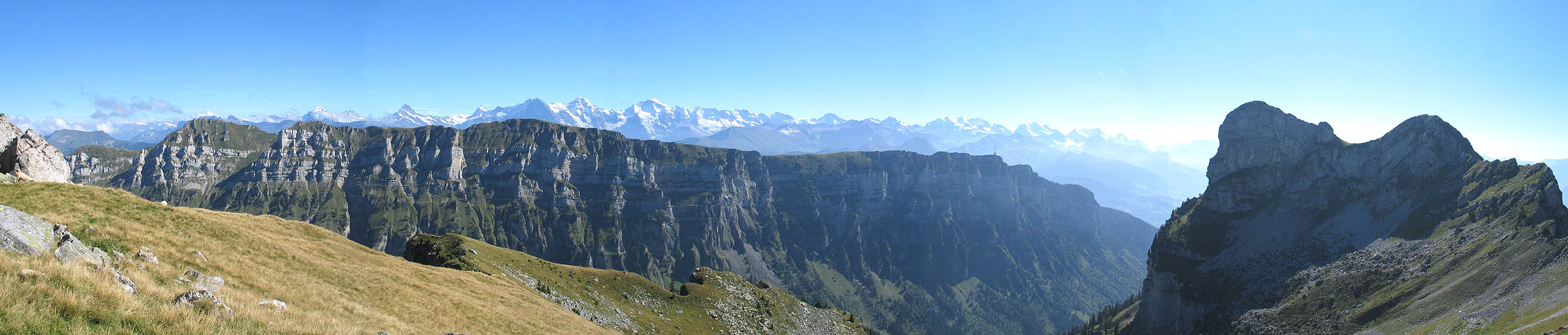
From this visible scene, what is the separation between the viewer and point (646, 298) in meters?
91.3

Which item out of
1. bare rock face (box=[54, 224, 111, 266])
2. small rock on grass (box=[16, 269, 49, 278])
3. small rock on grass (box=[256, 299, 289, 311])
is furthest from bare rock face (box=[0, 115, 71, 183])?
small rock on grass (box=[16, 269, 49, 278])

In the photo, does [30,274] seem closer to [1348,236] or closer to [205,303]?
[205,303]

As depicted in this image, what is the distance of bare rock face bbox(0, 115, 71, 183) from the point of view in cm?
3966

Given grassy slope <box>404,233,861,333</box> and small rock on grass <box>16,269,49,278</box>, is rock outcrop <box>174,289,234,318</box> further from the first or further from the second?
grassy slope <box>404,233,861,333</box>

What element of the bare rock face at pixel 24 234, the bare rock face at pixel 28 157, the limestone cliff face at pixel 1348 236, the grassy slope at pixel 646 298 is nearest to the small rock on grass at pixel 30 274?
the bare rock face at pixel 24 234

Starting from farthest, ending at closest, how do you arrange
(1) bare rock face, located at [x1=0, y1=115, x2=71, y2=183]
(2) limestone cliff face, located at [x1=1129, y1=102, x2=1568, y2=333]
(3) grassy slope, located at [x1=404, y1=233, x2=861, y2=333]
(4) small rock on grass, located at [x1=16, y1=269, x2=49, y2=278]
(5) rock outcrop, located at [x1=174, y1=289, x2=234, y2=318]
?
(2) limestone cliff face, located at [x1=1129, y1=102, x2=1568, y2=333] < (3) grassy slope, located at [x1=404, y1=233, x2=861, y2=333] < (1) bare rock face, located at [x1=0, y1=115, x2=71, y2=183] < (5) rock outcrop, located at [x1=174, y1=289, x2=234, y2=318] < (4) small rock on grass, located at [x1=16, y1=269, x2=49, y2=278]

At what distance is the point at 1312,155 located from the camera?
168m

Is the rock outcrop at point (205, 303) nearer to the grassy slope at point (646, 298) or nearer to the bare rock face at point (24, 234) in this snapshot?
the bare rock face at point (24, 234)

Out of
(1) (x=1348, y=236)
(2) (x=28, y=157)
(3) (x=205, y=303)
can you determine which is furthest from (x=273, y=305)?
(1) (x=1348, y=236)

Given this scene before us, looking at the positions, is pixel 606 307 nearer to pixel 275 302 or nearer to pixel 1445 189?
pixel 275 302

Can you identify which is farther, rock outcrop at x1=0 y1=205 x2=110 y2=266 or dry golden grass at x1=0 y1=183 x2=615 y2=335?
rock outcrop at x1=0 y1=205 x2=110 y2=266

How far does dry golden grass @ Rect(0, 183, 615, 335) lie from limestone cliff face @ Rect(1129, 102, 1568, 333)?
133 meters

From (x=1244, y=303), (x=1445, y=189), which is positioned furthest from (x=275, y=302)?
(x=1445, y=189)

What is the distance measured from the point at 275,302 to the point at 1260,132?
768 feet
